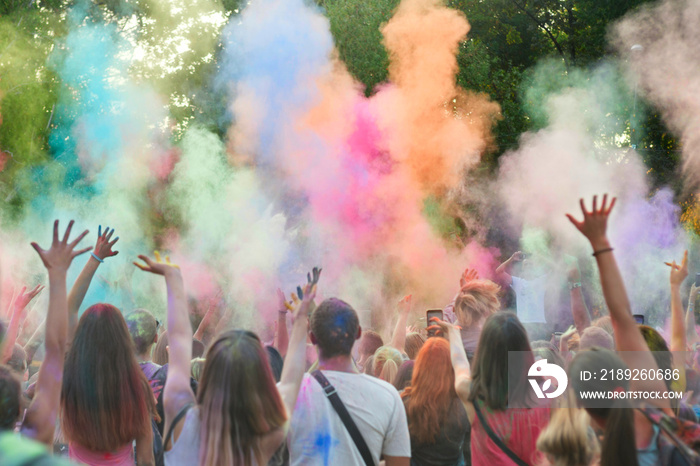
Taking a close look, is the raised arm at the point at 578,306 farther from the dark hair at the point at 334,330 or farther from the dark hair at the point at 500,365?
the dark hair at the point at 334,330

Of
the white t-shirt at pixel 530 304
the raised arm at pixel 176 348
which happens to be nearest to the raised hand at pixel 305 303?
the raised arm at pixel 176 348

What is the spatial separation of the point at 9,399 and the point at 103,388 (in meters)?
0.60

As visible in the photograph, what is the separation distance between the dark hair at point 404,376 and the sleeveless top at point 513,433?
1.04 metres

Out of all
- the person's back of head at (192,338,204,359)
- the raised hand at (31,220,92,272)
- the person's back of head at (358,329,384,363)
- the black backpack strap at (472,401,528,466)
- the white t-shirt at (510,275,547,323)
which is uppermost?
the white t-shirt at (510,275,547,323)

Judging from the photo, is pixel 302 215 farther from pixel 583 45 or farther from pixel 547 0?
pixel 547 0

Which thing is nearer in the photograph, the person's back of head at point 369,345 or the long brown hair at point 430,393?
the long brown hair at point 430,393

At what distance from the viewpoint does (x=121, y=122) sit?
492 inches

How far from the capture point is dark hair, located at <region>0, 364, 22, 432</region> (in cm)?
226

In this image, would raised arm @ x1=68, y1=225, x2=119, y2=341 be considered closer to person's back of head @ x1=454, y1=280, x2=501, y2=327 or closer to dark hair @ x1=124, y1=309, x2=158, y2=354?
dark hair @ x1=124, y1=309, x2=158, y2=354

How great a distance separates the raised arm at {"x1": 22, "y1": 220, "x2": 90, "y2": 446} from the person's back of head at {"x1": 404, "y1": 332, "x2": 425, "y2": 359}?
111 inches

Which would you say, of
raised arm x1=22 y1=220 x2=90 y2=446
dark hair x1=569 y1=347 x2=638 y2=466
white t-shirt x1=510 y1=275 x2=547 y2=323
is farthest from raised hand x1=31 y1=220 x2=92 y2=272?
white t-shirt x1=510 y1=275 x2=547 y2=323

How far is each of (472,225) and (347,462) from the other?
38.6 ft

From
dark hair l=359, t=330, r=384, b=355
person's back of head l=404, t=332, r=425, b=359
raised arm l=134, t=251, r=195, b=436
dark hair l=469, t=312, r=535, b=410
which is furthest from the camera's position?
dark hair l=359, t=330, r=384, b=355

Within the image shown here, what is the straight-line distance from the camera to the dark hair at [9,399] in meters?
2.26
